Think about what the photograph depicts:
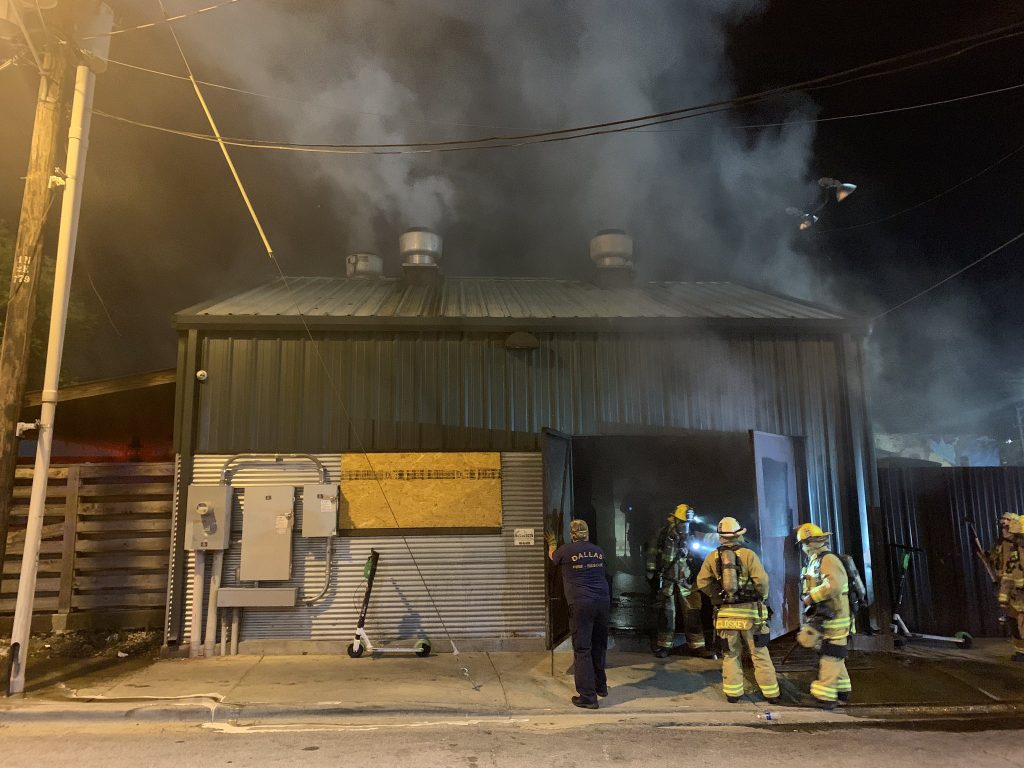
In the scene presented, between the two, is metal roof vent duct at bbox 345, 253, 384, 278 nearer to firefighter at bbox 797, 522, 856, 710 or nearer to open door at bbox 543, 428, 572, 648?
open door at bbox 543, 428, 572, 648

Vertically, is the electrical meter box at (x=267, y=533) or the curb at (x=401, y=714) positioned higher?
the electrical meter box at (x=267, y=533)

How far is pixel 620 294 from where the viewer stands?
36.7 ft

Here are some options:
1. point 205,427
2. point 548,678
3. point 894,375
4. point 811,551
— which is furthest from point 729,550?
point 894,375

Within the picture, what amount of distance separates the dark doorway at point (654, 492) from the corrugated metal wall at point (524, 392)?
0.47 metres

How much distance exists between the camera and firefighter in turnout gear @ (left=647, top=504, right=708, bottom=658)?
818 centimetres

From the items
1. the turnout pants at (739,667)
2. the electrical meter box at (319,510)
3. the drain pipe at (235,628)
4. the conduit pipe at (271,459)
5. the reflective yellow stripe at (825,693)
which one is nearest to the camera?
the reflective yellow stripe at (825,693)

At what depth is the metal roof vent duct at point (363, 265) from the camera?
1294cm

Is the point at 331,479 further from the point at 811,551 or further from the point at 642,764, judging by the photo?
the point at 811,551

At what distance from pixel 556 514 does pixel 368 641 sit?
2763 mm

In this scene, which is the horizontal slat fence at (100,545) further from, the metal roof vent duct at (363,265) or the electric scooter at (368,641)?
the metal roof vent duct at (363,265)

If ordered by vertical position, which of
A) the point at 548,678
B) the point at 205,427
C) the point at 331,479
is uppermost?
the point at 205,427

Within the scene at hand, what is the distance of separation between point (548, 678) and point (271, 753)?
3126 mm

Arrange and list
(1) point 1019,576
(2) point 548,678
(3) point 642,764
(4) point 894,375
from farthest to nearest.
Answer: (4) point 894,375 → (1) point 1019,576 → (2) point 548,678 → (3) point 642,764

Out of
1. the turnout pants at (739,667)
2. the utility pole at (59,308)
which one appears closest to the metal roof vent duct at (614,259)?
the turnout pants at (739,667)
